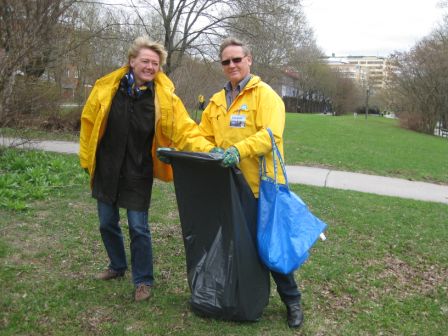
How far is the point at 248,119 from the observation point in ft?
10.5

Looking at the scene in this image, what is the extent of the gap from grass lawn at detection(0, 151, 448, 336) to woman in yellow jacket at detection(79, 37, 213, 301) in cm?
42

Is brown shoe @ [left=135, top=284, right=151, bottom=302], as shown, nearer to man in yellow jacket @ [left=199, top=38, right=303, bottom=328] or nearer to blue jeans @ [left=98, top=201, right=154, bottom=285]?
blue jeans @ [left=98, top=201, right=154, bottom=285]

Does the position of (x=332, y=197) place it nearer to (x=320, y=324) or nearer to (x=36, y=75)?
(x=320, y=324)

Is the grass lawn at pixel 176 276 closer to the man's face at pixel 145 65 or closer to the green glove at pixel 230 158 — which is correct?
the green glove at pixel 230 158

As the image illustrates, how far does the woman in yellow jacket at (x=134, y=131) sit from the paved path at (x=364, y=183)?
5745mm

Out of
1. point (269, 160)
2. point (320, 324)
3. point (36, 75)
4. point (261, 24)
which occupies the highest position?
point (261, 24)

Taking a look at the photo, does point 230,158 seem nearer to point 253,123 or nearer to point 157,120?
point 253,123

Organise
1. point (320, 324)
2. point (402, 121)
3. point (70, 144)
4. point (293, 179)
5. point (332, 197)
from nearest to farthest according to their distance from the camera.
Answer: point (320, 324) → point (332, 197) → point (293, 179) → point (70, 144) → point (402, 121)

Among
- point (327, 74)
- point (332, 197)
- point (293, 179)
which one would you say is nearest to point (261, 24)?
point (293, 179)

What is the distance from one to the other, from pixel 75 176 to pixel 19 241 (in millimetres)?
3109

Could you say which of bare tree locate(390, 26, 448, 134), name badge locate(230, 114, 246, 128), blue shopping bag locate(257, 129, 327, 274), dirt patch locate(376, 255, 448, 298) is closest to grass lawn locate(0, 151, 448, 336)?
dirt patch locate(376, 255, 448, 298)

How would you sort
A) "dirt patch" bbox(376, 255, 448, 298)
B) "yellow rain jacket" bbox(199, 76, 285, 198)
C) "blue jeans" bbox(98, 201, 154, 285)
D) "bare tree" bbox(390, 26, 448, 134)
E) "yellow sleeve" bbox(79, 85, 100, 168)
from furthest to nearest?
"bare tree" bbox(390, 26, 448, 134), "dirt patch" bbox(376, 255, 448, 298), "blue jeans" bbox(98, 201, 154, 285), "yellow sleeve" bbox(79, 85, 100, 168), "yellow rain jacket" bbox(199, 76, 285, 198)

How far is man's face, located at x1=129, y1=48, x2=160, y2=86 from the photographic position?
3.38m

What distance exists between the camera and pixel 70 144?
39.0 feet
